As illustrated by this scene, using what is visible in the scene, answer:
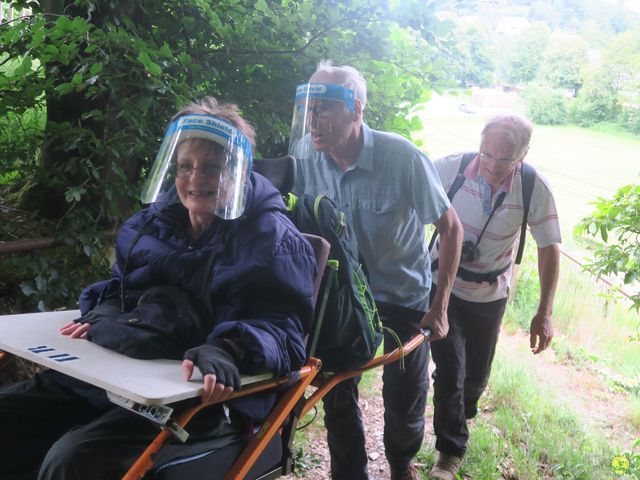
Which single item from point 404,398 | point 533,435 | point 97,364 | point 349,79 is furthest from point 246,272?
point 533,435

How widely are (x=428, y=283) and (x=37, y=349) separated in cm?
179

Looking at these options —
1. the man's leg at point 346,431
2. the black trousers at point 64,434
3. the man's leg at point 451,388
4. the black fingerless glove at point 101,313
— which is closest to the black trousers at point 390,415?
the man's leg at point 346,431

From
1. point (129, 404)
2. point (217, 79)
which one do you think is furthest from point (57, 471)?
point (217, 79)

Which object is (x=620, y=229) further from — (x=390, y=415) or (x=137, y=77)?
(x=137, y=77)

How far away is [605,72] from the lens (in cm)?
776

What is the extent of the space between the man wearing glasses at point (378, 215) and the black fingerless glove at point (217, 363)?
45.3 inches

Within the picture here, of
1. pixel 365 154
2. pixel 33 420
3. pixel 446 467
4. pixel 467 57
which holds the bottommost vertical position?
pixel 446 467

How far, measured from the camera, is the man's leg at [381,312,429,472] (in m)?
2.90

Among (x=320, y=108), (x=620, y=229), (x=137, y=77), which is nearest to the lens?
(x=320, y=108)

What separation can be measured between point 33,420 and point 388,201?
5.29 feet

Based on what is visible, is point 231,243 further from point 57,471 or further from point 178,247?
point 57,471

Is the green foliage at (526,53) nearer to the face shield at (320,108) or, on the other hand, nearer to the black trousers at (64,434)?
the face shield at (320,108)

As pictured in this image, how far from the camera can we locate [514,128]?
3.12 m

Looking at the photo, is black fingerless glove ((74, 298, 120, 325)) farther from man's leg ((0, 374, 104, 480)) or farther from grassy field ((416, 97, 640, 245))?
grassy field ((416, 97, 640, 245))
